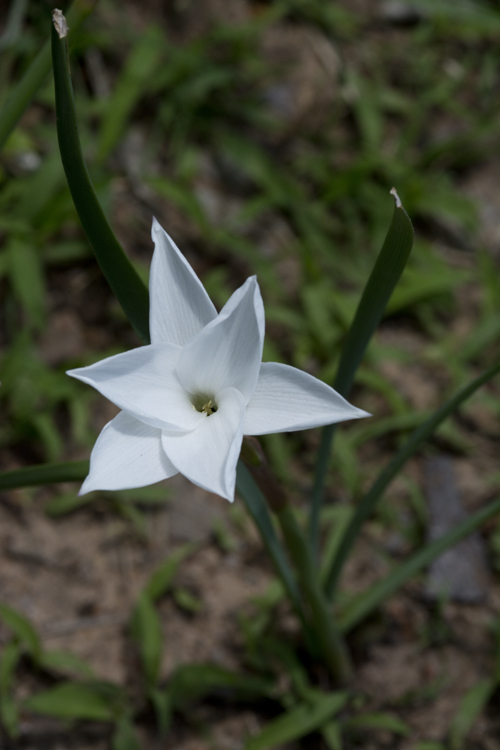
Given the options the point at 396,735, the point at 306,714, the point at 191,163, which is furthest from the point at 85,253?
the point at 396,735

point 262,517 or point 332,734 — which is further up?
point 262,517

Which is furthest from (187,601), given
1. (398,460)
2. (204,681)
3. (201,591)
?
(398,460)

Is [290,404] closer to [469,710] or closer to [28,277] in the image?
[469,710]

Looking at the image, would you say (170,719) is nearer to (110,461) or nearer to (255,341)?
(110,461)

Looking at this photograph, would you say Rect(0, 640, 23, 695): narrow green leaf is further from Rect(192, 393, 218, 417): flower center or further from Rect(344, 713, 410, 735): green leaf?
Rect(192, 393, 218, 417): flower center

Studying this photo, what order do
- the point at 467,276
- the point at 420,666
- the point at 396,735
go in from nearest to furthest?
the point at 396,735
the point at 420,666
the point at 467,276

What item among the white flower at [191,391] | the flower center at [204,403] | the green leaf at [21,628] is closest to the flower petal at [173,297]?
the white flower at [191,391]

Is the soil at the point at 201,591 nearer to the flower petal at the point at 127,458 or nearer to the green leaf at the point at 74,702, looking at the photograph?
the green leaf at the point at 74,702
